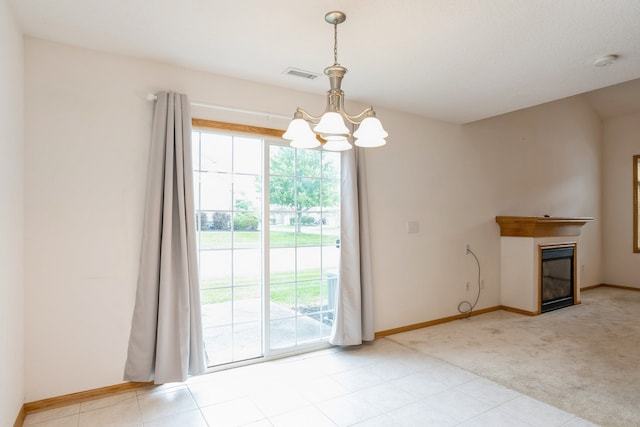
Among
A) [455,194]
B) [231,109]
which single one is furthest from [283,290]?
[455,194]

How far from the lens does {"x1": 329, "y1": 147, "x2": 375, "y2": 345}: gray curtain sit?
3609 mm

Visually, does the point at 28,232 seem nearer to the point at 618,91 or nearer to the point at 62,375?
the point at 62,375

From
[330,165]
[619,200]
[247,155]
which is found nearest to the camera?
[247,155]

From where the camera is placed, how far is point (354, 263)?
144 inches

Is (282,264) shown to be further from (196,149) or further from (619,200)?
(619,200)

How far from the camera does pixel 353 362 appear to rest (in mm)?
3346

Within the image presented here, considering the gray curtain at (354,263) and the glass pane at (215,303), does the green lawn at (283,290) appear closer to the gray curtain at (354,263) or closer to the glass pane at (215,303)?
the glass pane at (215,303)

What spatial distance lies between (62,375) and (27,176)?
1416 millimetres

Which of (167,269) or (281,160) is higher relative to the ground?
(281,160)

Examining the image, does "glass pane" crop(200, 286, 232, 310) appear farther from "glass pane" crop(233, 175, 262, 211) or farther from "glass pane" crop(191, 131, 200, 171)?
"glass pane" crop(191, 131, 200, 171)

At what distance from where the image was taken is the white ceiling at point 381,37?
2131 millimetres

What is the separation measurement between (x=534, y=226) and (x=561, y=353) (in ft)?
6.22

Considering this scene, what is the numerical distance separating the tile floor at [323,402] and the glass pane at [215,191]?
1.44 meters

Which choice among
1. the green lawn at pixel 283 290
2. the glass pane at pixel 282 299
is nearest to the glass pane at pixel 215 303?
the green lawn at pixel 283 290
